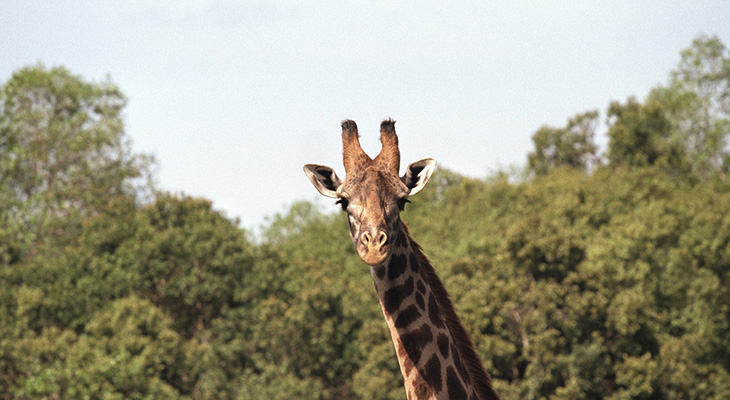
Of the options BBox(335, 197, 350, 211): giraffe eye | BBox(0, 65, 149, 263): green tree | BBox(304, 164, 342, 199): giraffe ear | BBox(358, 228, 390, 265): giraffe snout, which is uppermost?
BBox(0, 65, 149, 263): green tree

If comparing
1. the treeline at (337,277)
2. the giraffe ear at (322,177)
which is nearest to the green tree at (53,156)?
the treeline at (337,277)

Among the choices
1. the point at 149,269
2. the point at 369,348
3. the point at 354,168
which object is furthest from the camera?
the point at 149,269

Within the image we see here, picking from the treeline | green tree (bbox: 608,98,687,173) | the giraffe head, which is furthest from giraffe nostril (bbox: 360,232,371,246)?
green tree (bbox: 608,98,687,173)

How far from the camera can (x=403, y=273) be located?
8.17m

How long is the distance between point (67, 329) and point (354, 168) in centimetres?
4412

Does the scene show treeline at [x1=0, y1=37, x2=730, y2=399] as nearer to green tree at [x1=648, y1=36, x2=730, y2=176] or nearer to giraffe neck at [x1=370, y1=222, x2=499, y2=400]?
green tree at [x1=648, y1=36, x2=730, y2=176]

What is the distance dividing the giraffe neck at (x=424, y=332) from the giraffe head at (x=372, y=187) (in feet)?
1.30

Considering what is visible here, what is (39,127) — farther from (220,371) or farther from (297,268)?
(220,371)

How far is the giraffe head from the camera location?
291 inches

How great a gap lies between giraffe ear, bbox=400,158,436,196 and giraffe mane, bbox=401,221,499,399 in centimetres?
40

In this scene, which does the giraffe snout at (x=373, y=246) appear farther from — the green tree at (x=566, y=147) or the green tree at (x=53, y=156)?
the green tree at (x=566, y=147)

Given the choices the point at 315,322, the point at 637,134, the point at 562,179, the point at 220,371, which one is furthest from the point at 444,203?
the point at 220,371

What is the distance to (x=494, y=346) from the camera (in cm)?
3950

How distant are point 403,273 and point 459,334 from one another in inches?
33.9
